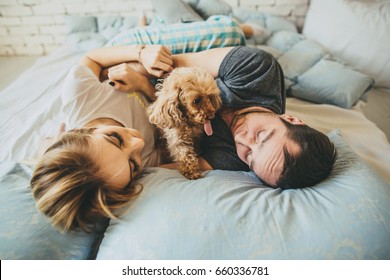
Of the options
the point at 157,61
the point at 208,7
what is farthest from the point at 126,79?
the point at 208,7

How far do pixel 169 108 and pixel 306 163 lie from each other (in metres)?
0.58

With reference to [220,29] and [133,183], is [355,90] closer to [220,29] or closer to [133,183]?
[220,29]

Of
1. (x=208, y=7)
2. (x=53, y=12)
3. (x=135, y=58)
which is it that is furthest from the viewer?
(x=53, y=12)

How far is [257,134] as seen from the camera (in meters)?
0.97

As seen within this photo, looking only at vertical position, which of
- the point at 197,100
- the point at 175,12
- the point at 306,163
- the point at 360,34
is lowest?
the point at 306,163

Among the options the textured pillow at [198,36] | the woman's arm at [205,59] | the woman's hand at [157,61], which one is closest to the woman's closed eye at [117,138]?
the woman's hand at [157,61]

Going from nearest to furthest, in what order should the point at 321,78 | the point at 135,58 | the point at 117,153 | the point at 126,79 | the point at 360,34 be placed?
the point at 117,153 → the point at 126,79 → the point at 135,58 → the point at 321,78 → the point at 360,34

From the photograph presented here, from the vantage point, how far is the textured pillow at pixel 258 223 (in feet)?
2.12

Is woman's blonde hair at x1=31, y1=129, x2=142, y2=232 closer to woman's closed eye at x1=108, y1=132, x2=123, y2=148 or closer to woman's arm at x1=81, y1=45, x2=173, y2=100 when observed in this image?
woman's closed eye at x1=108, y1=132, x2=123, y2=148

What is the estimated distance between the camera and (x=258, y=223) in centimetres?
70

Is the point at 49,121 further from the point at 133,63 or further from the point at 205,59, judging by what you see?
the point at 205,59

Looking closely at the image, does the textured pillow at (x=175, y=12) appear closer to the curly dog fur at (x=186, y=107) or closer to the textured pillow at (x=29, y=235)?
the curly dog fur at (x=186, y=107)

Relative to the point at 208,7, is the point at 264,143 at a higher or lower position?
lower
